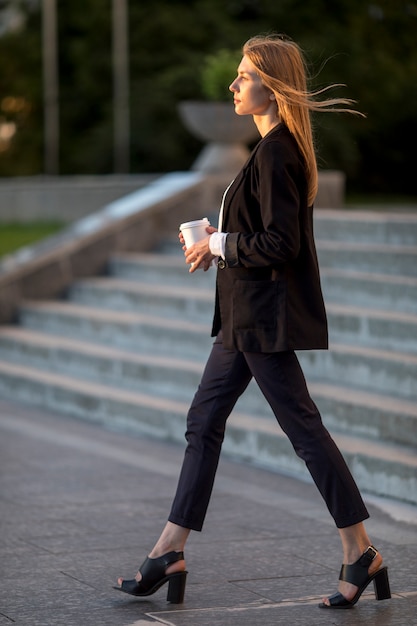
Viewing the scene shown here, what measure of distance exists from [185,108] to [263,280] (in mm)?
8476

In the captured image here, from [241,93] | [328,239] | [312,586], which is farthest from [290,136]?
[328,239]

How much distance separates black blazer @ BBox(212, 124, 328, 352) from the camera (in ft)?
15.3

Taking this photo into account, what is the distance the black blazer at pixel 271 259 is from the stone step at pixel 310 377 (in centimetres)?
240

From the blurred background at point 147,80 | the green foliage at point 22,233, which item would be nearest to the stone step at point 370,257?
the green foliage at point 22,233

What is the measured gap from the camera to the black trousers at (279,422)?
476 cm

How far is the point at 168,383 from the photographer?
924 centimetres

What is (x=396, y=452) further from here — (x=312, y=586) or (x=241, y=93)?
(x=241, y=93)

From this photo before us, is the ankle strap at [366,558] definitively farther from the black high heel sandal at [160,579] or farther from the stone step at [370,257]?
the stone step at [370,257]

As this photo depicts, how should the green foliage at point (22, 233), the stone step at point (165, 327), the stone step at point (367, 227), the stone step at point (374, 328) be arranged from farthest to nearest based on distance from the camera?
the green foliage at point (22, 233)
the stone step at point (367, 227)
the stone step at point (165, 327)
the stone step at point (374, 328)

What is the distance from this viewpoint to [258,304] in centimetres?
478

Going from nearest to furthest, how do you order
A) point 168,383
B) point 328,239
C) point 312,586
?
point 312,586, point 168,383, point 328,239

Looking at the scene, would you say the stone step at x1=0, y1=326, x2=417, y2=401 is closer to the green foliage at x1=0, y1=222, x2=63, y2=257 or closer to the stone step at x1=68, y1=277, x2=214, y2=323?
the stone step at x1=68, y1=277, x2=214, y2=323

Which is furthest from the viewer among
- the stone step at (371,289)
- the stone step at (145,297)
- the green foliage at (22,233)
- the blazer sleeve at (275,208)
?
the green foliage at (22,233)

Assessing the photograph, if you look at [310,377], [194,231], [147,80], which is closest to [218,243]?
[194,231]
